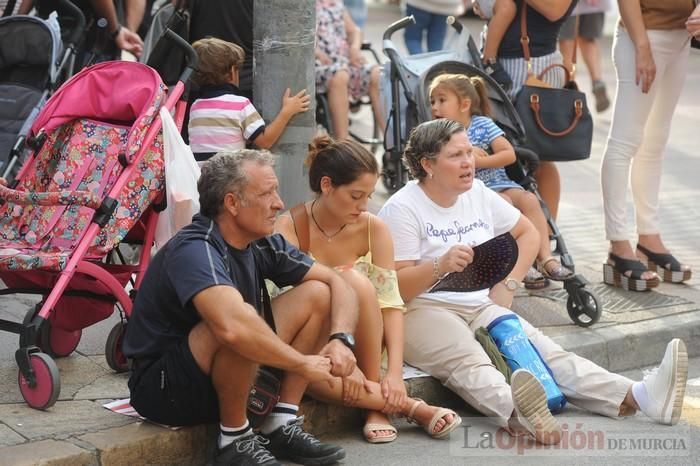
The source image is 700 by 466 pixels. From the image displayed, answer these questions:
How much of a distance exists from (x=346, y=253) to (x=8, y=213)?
1473 millimetres

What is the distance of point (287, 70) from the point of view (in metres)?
5.77

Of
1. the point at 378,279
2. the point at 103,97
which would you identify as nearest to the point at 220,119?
the point at 103,97

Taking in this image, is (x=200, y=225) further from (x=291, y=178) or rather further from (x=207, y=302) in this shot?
(x=291, y=178)

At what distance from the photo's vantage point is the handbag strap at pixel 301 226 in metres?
5.24

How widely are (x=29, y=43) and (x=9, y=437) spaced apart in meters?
2.37

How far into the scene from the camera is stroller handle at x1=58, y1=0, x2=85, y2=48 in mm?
6428

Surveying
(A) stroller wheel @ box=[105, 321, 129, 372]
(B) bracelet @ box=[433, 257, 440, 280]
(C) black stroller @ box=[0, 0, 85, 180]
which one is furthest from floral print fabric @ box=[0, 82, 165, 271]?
(B) bracelet @ box=[433, 257, 440, 280]

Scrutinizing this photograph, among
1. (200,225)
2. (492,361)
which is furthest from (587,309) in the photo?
(200,225)

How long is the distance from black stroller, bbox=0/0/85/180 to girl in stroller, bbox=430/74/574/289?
188 cm

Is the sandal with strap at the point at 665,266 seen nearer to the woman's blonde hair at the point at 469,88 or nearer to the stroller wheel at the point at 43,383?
the woman's blonde hair at the point at 469,88

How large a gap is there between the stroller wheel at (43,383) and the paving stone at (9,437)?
0.20 m

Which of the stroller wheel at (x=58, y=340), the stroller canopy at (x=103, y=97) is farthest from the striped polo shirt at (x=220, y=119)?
the stroller wheel at (x=58, y=340)

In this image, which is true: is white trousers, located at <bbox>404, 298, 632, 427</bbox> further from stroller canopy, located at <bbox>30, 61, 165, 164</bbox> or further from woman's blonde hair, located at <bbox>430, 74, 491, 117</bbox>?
stroller canopy, located at <bbox>30, 61, 165, 164</bbox>

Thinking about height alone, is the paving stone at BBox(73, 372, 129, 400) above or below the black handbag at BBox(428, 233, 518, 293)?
below
